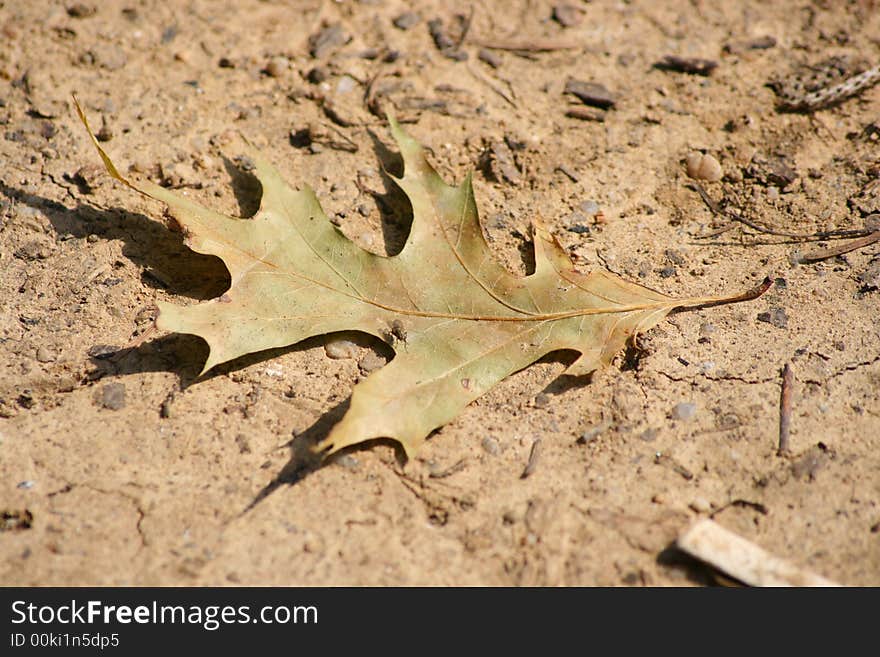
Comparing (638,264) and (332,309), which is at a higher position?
(638,264)

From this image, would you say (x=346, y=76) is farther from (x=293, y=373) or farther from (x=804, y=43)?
(x=804, y=43)

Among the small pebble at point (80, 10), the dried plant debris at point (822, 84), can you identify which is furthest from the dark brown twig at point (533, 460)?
the small pebble at point (80, 10)

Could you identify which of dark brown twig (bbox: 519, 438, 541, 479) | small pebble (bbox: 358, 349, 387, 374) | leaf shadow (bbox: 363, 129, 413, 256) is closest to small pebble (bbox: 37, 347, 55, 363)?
small pebble (bbox: 358, 349, 387, 374)

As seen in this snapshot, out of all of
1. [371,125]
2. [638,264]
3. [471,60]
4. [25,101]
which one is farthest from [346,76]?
[638,264]

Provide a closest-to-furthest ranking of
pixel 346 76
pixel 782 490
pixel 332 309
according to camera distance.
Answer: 1. pixel 782 490
2. pixel 332 309
3. pixel 346 76

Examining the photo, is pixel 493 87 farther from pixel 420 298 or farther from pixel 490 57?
pixel 420 298

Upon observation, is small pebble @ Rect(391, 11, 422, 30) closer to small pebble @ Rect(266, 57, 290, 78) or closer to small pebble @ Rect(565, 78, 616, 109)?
small pebble @ Rect(266, 57, 290, 78)
